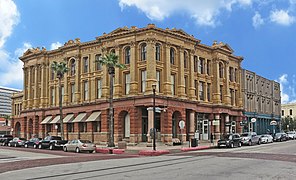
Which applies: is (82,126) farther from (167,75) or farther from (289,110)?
(289,110)

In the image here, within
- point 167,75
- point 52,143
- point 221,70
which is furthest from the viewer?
point 221,70

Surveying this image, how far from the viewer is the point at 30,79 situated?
6103cm

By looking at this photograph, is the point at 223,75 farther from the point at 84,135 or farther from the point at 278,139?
the point at 84,135

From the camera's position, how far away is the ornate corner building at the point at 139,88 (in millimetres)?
43656

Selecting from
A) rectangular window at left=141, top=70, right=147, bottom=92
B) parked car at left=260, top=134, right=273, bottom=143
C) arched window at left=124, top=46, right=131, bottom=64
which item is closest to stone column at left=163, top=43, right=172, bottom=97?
rectangular window at left=141, top=70, right=147, bottom=92

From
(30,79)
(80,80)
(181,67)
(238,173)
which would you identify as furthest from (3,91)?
(238,173)

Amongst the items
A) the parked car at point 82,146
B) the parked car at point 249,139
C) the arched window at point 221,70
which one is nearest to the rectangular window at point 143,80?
the parked car at point 82,146

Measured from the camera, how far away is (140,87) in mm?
44312

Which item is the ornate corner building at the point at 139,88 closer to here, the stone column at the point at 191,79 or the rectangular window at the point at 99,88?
the stone column at the point at 191,79

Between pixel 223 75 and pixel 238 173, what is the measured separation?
140 ft

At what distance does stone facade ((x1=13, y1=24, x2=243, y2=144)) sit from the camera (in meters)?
43.7

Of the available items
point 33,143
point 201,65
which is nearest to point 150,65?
point 201,65

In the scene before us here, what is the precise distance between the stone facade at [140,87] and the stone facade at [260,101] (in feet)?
13.1

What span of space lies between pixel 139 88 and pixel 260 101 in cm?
3443
